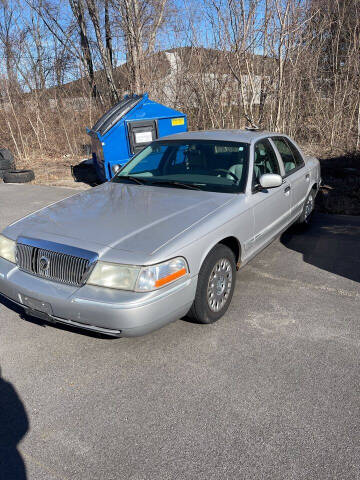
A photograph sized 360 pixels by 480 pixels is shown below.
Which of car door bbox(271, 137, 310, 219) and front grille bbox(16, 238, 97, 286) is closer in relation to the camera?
front grille bbox(16, 238, 97, 286)

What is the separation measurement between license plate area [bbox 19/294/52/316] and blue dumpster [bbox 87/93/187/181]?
527 centimetres

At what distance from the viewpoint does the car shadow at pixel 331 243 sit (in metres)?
4.60

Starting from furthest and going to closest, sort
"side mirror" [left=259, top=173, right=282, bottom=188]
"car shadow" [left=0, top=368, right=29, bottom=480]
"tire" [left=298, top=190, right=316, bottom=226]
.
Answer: "tire" [left=298, top=190, right=316, bottom=226] → "side mirror" [left=259, top=173, right=282, bottom=188] → "car shadow" [left=0, top=368, right=29, bottom=480]

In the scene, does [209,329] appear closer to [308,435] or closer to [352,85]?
[308,435]

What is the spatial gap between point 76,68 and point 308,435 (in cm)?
1805

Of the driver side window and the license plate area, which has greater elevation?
the driver side window

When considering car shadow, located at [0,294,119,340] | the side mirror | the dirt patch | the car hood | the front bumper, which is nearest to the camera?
the front bumper

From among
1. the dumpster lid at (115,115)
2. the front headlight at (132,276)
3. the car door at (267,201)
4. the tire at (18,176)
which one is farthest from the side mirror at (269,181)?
the tire at (18,176)

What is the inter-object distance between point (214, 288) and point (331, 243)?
8.68 feet

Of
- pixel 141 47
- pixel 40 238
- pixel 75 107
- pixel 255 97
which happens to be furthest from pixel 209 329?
pixel 75 107

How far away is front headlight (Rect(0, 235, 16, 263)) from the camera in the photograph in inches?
125

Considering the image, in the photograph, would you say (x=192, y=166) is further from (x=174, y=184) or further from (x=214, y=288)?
(x=214, y=288)

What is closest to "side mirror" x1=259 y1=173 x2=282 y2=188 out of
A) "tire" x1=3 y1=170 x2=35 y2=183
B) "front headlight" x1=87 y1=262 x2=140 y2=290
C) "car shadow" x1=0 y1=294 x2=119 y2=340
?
"front headlight" x1=87 y1=262 x2=140 y2=290

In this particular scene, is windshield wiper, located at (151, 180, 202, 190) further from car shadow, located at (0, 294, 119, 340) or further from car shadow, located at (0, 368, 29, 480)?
car shadow, located at (0, 368, 29, 480)
